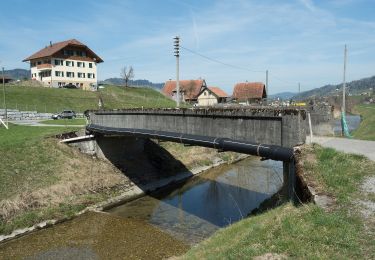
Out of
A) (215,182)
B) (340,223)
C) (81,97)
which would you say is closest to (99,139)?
(215,182)

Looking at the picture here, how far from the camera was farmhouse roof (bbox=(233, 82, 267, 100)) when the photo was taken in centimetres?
11425

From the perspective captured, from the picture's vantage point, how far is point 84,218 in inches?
1124

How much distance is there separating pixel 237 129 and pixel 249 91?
96.3 metres

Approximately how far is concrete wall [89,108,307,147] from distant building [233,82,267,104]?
83.8 m

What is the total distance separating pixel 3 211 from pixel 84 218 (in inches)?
220

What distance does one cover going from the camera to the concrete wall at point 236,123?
1822cm

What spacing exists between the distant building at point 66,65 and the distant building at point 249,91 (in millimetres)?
42353

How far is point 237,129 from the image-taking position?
71.7 ft

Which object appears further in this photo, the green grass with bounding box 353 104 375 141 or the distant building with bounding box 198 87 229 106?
the distant building with bounding box 198 87 229 106

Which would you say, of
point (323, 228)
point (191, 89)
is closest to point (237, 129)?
point (323, 228)

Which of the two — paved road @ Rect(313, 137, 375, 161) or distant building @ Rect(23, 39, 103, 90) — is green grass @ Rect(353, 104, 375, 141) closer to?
paved road @ Rect(313, 137, 375, 161)

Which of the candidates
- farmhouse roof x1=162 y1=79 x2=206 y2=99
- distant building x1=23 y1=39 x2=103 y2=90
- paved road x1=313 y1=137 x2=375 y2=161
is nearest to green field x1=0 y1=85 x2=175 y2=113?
distant building x1=23 y1=39 x2=103 y2=90

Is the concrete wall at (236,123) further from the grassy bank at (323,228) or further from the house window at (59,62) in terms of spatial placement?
the house window at (59,62)

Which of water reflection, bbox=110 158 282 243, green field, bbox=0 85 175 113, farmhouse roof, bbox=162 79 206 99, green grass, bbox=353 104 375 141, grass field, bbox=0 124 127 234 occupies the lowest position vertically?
water reflection, bbox=110 158 282 243
